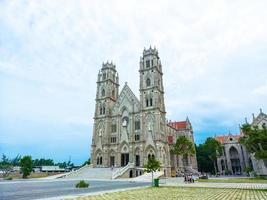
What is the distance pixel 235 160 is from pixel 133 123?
48.4m

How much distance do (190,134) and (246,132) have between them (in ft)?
211

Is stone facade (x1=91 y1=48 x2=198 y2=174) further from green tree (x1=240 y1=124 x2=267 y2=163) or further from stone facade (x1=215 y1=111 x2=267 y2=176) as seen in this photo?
stone facade (x1=215 y1=111 x2=267 y2=176)

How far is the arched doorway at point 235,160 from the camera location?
82938 millimetres

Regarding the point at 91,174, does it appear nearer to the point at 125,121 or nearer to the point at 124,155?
the point at 124,155

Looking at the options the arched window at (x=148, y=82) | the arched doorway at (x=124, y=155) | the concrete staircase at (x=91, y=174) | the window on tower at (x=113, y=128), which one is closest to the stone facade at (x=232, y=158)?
the arched doorway at (x=124, y=155)

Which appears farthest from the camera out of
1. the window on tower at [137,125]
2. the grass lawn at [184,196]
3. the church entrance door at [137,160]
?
the window on tower at [137,125]

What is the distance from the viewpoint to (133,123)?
61.5 m

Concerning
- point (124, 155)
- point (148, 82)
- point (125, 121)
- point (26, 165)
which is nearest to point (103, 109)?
point (125, 121)

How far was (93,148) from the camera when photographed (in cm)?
6341

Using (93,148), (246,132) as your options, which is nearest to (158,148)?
(93,148)

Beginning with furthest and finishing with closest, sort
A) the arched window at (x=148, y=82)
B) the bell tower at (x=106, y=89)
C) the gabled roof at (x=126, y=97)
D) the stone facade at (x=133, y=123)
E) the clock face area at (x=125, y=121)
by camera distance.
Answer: the bell tower at (x=106, y=89)
the gabled roof at (x=126, y=97)
the arched window at (x=148, y=82)
the clock face area at (x=125, y=121)
the stone facade at (x=133, y=123)

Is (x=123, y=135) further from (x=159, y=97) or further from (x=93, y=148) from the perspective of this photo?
(x=159, y=97)

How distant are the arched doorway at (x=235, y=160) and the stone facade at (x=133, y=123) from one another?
3699 centimetres

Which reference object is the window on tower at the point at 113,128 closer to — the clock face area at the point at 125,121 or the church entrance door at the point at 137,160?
the clock face area at the point at 125,121
